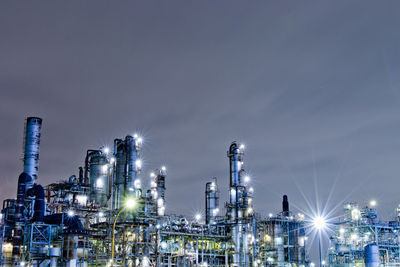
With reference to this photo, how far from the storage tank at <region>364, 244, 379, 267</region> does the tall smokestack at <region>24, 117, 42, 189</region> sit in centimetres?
5360

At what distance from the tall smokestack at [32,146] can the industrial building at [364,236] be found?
55.1 m

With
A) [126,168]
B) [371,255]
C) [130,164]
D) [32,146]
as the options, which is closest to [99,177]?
[126,168]

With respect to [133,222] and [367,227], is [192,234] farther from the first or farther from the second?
[367,227]

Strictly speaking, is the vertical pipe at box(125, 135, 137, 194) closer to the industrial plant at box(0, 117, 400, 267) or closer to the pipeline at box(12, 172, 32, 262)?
the industrial plant at box(0, 117, 400, 267)

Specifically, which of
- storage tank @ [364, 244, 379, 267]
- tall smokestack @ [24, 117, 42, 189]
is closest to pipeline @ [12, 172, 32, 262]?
tall smokestack @ [24, 117, 42, 189]

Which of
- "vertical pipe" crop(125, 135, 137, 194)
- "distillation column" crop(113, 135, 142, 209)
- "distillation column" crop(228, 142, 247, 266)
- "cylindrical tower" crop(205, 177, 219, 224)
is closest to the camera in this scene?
"vertical pipe" crop(125, 135, 137, 194)

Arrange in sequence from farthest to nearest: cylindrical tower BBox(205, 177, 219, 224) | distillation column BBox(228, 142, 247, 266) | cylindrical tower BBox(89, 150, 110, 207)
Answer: cylindrical tower BBox(205, 177, 219, 224) → distillation column BBox(228, 142, 247, 266) → cylindrical tower BBox(89, 150, 110, 207)

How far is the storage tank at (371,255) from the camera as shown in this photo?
→ 74.6 m

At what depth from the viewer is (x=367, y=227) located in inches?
3282

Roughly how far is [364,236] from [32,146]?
194 ft

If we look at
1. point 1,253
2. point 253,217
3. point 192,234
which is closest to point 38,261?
Result: point 1,253

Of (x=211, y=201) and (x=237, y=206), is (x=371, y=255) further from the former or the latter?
(x=211, y=201)

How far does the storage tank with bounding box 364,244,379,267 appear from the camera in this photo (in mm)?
74625

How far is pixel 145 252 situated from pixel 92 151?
23.5 m
